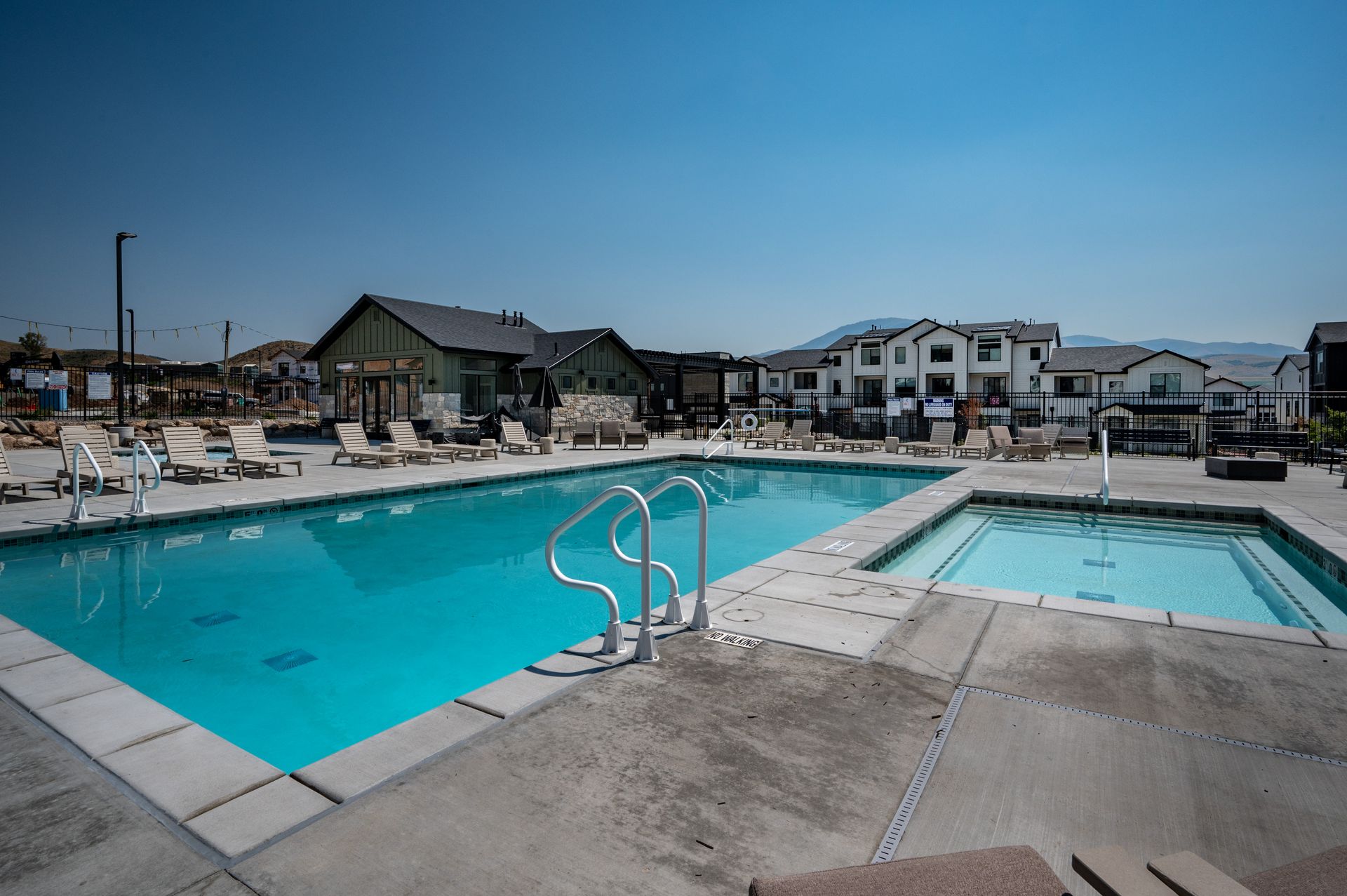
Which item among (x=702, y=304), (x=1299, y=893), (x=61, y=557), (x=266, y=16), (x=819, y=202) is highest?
(x=266, y=16)

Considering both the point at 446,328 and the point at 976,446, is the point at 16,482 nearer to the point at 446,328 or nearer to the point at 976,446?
the point at 446,328

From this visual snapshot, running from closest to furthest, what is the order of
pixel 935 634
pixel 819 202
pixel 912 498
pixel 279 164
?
1. pixel 935 634
2. pixel 912 498
3. pixel 279 164
4. pixel 819 202

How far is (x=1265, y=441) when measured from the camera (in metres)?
16.0

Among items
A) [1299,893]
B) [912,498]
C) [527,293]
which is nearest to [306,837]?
[1299,893]

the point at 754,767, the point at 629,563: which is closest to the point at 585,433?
the point at 629,563

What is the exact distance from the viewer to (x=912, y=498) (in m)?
9.54

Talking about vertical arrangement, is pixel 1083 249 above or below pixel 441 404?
Answer: above

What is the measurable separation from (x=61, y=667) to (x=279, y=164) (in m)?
19.7

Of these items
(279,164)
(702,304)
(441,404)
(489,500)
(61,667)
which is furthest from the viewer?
(702,304)

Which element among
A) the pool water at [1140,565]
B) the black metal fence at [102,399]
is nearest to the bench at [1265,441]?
the pool water at [1140,565]

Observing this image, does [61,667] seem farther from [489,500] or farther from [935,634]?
[489,500]

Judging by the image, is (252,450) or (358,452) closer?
(252,450)

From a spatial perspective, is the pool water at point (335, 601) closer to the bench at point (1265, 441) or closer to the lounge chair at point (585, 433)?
the lounge chair at point (585, 433)

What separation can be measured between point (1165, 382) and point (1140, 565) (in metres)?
41.2
